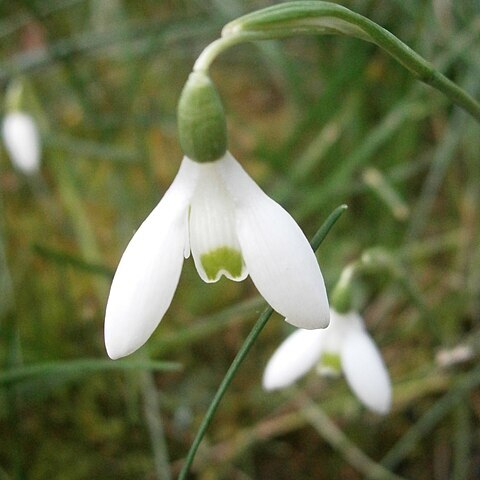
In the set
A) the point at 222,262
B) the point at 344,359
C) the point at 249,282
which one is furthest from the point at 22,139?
the point at 222,262

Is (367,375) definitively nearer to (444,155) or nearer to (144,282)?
(144,282)

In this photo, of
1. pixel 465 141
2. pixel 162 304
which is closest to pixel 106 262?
pixel 465 141

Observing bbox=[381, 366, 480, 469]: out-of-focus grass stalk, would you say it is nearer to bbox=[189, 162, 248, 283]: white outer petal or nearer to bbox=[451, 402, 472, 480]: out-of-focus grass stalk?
bbox=[451, 402, 472, 480]: out-of-focus grass stalk

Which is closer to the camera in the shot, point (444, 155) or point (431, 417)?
point (431, 417)

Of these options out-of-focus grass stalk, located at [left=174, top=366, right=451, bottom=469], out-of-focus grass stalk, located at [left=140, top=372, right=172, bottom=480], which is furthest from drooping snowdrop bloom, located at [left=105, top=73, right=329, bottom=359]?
out-of-focus grass stalk, located at [left=174, top=366, right=451, bottom=469]

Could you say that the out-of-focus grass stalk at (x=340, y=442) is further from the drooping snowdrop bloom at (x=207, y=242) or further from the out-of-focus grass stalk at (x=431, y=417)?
the drooping snowdrop bloom at (x=207, y=242)

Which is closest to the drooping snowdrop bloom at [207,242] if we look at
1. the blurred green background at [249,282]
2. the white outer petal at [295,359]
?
the white outer petal at [295,359]
